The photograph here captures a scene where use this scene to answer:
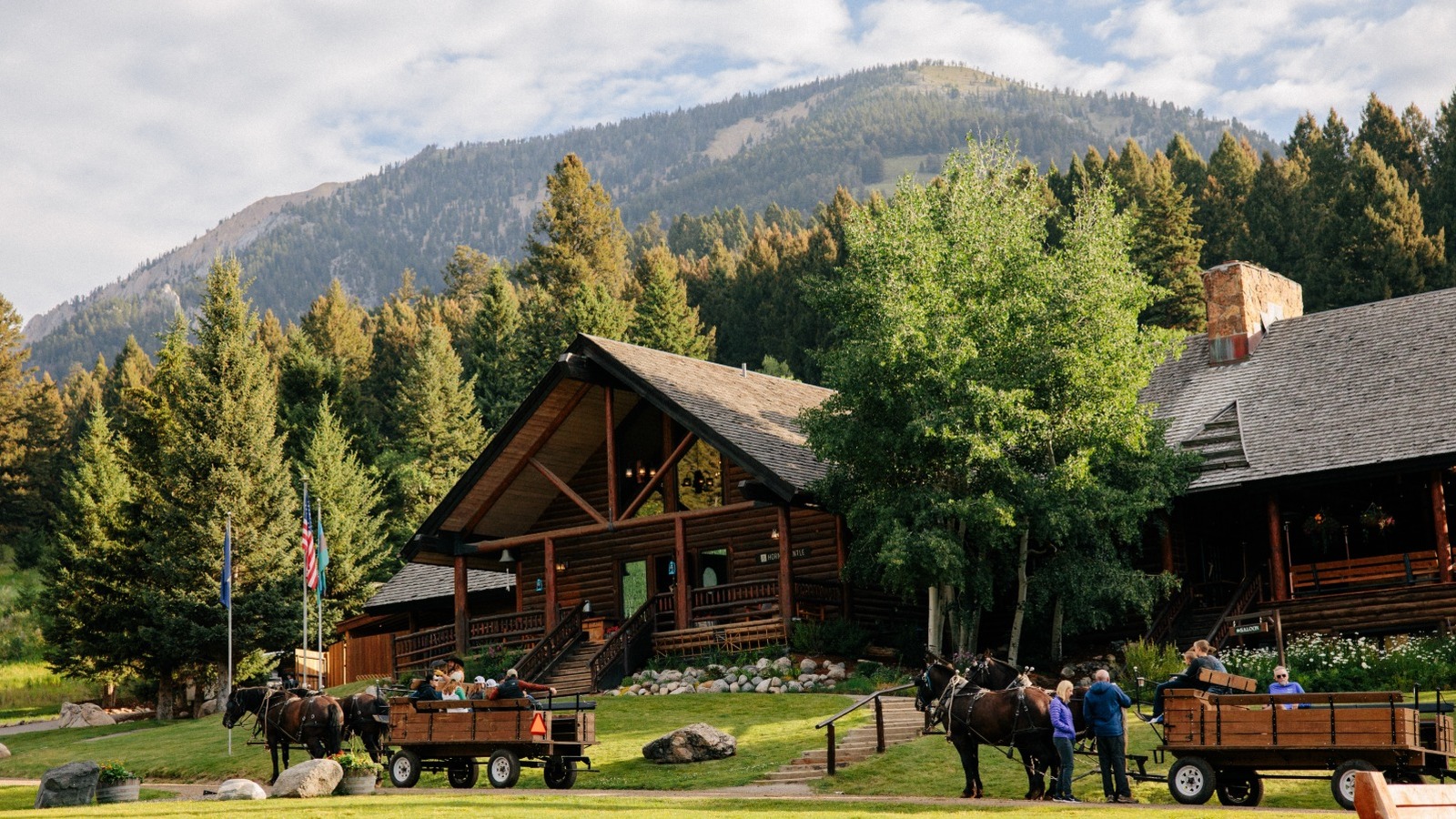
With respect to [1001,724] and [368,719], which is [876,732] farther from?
[368,719]

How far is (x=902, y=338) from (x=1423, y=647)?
10.6m

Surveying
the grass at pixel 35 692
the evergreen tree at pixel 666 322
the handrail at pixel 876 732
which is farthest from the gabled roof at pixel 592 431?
the evergreen tree at pixel 666 322

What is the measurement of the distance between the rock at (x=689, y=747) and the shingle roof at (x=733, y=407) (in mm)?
9390

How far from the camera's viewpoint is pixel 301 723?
22391mm

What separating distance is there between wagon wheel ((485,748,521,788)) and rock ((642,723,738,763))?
219 cm

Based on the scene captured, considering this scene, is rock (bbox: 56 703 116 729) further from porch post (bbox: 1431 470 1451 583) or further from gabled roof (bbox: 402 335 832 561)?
porch post (bbox: 1431 470 1451 583)

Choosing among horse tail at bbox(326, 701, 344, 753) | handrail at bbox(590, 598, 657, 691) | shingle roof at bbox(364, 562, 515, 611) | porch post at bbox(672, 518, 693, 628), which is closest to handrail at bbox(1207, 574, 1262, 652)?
porch post at bbox(672, 518, 693, 628)

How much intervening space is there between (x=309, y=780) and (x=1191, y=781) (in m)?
11.3

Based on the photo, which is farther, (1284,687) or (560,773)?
(560,773)

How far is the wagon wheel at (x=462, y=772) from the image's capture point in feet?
69.3

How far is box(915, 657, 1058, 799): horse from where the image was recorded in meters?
17.3

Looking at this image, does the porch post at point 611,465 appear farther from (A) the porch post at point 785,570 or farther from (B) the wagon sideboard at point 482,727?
(B) the wagon sideboard at point 482,727

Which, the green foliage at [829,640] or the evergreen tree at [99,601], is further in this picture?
the evergreen tree at [99,601]

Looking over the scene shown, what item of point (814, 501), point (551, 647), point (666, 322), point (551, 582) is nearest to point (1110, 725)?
point (814, 501)
